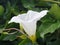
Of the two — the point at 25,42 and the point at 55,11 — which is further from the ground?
the point at 55,11

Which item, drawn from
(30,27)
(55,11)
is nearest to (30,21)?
(30,27)

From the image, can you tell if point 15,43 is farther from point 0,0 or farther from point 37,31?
point 0,0

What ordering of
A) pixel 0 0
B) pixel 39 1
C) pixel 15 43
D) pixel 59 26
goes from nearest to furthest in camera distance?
pixel 59 26
pixel 15 43
pixel 39 1
pixel 0 0

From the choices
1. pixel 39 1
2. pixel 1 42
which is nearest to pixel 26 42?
pixel 1 42

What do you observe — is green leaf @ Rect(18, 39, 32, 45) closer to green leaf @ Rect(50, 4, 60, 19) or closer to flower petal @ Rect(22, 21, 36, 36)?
flower petal @ Rect(22, 21, 36, 36)

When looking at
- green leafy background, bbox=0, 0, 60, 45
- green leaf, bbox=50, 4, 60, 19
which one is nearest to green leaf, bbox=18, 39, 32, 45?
green leafy background, bbox=0, 0, 60, 45

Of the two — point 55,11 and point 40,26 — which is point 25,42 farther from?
point 55,11

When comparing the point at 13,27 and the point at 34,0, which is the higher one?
the point at 34,0

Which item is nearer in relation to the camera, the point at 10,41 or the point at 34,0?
the point at 10,41
